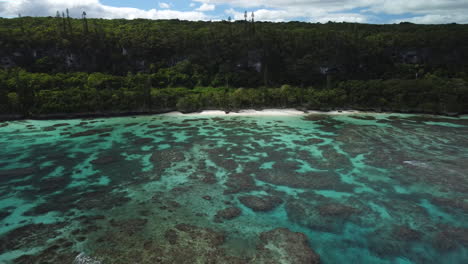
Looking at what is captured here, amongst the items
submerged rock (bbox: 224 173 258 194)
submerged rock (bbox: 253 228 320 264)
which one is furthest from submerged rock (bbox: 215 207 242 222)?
submerged rock (bbox: 224 173 258 194)

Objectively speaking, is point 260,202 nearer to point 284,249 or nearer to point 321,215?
point 321,215

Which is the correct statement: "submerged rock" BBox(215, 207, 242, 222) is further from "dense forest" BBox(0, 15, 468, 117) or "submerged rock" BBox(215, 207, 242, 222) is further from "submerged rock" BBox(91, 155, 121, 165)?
"dense forest" BBox(0, 15, 468, 117)

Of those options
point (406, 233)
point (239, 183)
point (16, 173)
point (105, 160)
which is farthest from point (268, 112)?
point (406, 233)

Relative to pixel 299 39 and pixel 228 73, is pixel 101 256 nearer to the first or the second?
pixel 228 73

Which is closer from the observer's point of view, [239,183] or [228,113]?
[239,183]

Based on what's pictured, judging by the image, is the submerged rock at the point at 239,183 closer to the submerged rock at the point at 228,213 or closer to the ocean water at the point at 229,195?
the ocean water at the point at 229,195

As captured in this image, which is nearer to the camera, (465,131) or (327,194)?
(327,194)

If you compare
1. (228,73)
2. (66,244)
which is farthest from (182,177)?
(228,73)
